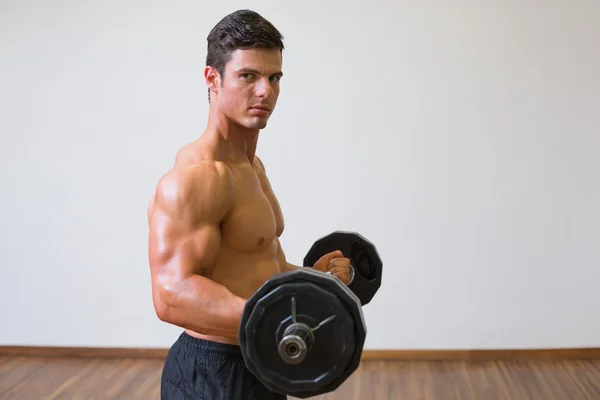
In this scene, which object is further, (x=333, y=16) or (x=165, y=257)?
(x=333, y=16)

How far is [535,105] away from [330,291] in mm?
2537

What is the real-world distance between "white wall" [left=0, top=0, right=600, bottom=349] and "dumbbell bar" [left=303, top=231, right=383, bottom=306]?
172 cm

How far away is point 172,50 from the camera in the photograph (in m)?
3.44

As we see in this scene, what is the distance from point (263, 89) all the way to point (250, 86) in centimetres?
3

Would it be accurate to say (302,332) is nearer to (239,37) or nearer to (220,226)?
(220,226)

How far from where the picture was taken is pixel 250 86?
4.65 feet

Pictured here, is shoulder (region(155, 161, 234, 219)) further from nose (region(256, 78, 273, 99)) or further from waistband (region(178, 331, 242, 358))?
waistband (region(178, 331, 242, 358))

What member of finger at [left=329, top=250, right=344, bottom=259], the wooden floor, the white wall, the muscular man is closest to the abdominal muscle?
the muscular man

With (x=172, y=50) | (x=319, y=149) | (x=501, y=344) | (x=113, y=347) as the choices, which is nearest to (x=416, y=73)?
(x=319, y=149)

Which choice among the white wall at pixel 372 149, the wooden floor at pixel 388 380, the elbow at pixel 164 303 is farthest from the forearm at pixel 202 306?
the white wall at pixel 372 149

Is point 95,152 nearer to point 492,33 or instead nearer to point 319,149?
point 319,149

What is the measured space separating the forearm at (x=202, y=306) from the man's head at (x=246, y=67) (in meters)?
0.35

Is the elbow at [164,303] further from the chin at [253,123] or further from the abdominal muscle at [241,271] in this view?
the chin at [253,123]

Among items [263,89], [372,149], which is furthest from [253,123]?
[372,149]
